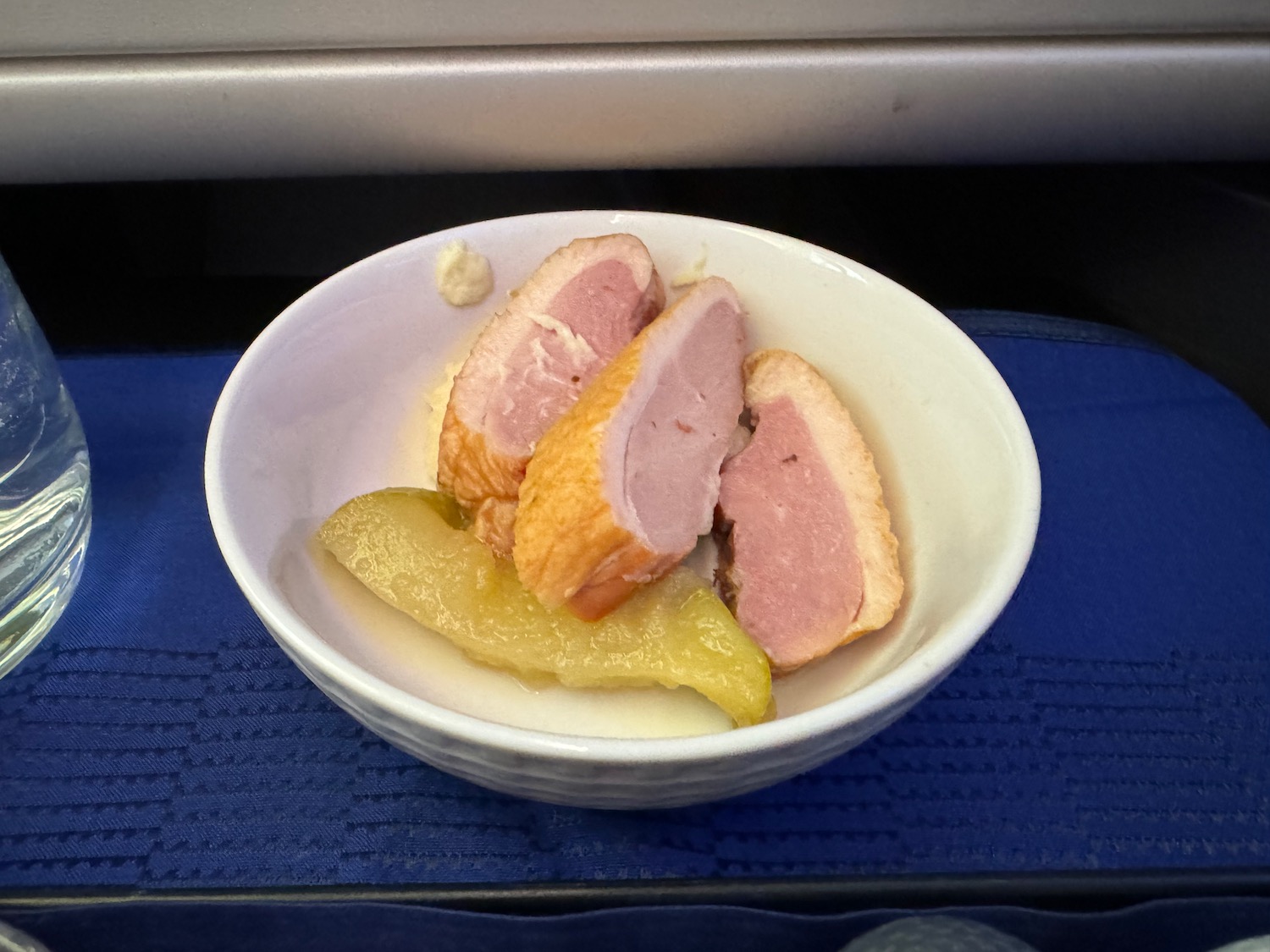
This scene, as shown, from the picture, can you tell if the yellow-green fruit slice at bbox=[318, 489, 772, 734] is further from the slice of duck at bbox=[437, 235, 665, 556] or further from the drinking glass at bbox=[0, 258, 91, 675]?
the drinking glass at bbox=[0, 258, 91, 675]

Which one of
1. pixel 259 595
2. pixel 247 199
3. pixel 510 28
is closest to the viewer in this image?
pixel 259 595

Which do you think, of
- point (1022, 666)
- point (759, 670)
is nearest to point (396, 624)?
point (759, 670)

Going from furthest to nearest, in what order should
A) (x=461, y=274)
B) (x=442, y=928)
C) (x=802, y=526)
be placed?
1. (x=461, y=274)
2. (x=802, y=526)
3. (x=442, y=928)

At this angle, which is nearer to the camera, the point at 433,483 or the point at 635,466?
the point at 635,466

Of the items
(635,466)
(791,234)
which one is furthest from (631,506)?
(791,234)

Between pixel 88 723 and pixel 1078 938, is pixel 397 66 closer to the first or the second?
pixel 88 723

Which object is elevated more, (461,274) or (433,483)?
(461,274)

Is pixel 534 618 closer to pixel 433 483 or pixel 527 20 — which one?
pixel 433 483
